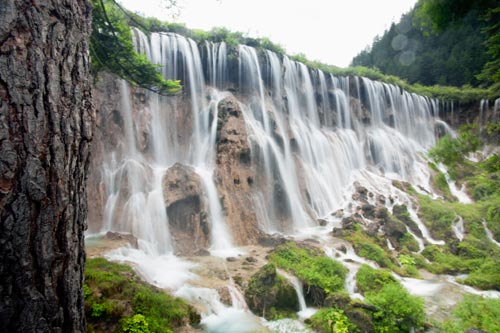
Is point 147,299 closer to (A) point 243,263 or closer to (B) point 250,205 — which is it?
(A) point 243,263

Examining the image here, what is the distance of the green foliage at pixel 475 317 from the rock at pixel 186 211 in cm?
721

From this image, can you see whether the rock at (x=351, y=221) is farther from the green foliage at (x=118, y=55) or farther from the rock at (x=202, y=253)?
the green foliage at (x=118, y=55)

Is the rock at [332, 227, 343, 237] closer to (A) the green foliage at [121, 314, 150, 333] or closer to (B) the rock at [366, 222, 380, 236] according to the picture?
(B) the rock at [366, 222, 380, 236]

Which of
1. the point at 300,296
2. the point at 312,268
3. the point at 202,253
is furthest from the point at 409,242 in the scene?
the point at 202,253

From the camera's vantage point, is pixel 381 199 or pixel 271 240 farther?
pixel 381 199

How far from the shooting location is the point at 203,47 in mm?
16750

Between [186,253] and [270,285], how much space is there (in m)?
3.82

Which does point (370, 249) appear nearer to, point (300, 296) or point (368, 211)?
point (368, 211)

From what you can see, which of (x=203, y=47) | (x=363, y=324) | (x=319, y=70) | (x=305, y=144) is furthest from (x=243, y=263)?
(x=319, y=70)

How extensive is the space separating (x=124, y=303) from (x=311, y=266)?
5395 mm

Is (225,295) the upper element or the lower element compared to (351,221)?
lower

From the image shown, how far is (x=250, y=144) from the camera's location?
47.1ft

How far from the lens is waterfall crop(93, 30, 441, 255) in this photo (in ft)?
36.6

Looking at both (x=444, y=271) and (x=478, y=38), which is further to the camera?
(x=478, y=38)
